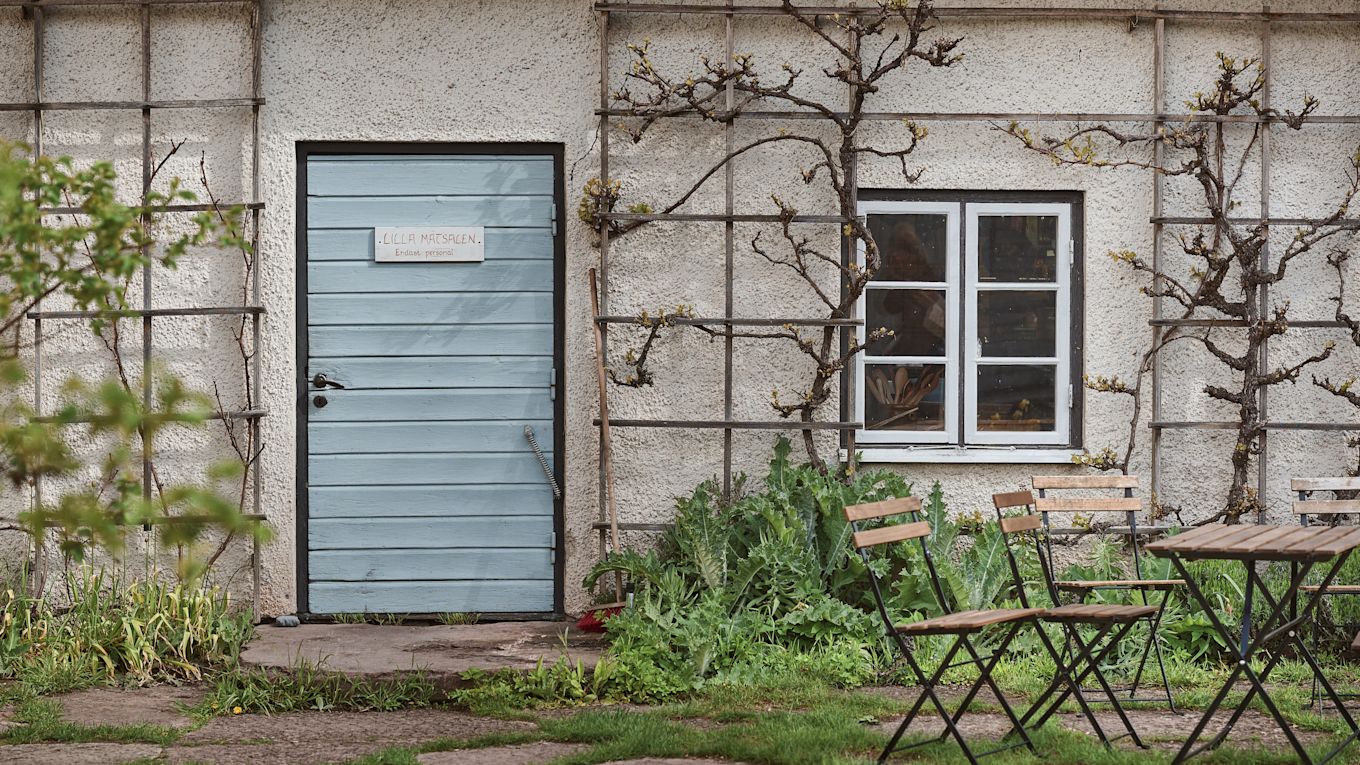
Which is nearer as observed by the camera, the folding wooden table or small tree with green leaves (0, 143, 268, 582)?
small tree with green leaves (0, 143, 268, 582)

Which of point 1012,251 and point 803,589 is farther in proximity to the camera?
point 1012,251

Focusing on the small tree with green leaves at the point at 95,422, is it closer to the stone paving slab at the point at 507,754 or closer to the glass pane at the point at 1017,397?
the stone paving slab at the point at 507,754

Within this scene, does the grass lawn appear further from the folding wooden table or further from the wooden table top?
the wooden table top

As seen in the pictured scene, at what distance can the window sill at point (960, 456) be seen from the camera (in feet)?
22.6

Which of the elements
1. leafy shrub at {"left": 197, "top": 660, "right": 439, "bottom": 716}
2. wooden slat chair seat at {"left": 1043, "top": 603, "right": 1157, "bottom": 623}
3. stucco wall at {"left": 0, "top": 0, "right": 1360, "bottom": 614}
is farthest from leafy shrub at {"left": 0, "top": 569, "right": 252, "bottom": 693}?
wooden slat chair seat at {"left": 1043, "top": 603, "right": 1157, "bottom": 623}

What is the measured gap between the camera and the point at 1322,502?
5.62 metres

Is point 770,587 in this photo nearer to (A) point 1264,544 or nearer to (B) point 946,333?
(B) point 946,333

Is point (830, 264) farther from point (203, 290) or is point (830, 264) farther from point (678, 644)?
point (203, 290)

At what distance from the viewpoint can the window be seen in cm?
699

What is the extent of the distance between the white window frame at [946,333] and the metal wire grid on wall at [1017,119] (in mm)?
157

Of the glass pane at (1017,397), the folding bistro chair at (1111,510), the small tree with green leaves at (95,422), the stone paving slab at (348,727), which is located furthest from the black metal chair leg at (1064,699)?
the small tree with green leaves at (95,422)

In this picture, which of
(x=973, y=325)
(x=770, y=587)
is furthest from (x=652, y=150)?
(x=770, y=587)

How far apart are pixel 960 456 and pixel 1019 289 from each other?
3.15 ft

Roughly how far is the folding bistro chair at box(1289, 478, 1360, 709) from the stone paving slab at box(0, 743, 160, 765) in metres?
4.41
